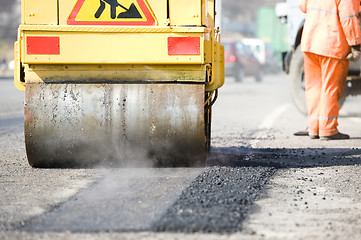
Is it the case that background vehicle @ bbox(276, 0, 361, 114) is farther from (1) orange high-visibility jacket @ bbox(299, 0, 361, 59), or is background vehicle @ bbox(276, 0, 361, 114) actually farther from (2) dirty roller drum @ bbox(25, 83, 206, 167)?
(2) dirty roller drum @ bbox(25, 83, 206, 167)

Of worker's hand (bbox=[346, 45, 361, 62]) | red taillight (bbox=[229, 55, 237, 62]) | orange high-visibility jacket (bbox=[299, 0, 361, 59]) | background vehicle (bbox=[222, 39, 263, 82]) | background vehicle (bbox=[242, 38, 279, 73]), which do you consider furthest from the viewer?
background vehicle (bbox=[242, 38, 279, 73])

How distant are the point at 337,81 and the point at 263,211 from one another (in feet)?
14.6

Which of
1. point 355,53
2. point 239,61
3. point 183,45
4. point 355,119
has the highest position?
point 183,45

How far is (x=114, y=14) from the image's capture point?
6219 mm

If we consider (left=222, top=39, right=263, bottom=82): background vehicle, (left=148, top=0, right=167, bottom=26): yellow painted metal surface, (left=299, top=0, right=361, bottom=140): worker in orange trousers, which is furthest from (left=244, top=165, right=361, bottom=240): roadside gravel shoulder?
(left=222, top=39, right=263, bottom=82): background vehicle

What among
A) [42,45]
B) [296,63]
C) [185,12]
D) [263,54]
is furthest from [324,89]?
[263,54]

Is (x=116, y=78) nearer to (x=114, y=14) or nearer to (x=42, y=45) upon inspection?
(x=114, y=14)

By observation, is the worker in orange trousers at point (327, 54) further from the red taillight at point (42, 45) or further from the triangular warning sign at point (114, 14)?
the red taillight at point (42, 45)

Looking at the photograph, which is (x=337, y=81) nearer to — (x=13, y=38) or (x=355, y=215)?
(x=355, y=215)

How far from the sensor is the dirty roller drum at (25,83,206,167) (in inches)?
242

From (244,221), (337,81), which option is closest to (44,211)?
(244,221)

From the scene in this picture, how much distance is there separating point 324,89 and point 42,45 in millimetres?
3746

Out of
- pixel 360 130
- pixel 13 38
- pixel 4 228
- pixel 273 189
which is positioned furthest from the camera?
pixel 13 38

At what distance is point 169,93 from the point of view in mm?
6168
